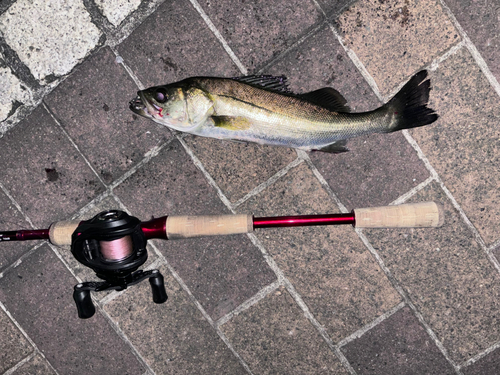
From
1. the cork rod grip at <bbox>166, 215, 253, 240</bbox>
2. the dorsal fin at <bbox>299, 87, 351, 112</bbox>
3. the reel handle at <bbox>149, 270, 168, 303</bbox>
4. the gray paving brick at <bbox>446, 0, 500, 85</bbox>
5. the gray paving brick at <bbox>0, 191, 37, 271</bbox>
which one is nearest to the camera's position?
the cork rod grip at <bbox>166, 215, 253, 240</bbox>

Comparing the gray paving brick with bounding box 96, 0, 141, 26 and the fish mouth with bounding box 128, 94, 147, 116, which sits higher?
the gray paving brick with bounding box 96, 0, 141, 26

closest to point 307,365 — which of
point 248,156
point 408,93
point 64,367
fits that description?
point 248,156

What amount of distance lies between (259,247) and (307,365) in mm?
1117

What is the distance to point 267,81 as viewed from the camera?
2.74m

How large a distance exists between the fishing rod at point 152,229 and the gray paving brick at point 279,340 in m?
0.91

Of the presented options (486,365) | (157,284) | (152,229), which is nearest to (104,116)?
(152,229)

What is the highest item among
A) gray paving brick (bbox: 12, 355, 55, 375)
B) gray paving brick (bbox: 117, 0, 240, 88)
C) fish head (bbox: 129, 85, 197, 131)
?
gray paving brick (bbox: 117, 0, 240, 88)

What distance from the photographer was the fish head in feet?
8.50

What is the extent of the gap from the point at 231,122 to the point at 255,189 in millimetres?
697

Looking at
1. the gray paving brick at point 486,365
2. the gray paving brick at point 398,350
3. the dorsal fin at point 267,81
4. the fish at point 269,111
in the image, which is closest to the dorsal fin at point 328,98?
the fish at point 269,111

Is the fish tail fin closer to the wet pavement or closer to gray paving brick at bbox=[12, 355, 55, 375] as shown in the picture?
the wet pavement

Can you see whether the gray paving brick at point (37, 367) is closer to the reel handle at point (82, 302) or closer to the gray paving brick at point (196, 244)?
the reel handle at point (82, 302)

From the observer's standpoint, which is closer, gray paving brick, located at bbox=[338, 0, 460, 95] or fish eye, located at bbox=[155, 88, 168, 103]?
fish eye, located at bbox=[155, 88, 168, 103]

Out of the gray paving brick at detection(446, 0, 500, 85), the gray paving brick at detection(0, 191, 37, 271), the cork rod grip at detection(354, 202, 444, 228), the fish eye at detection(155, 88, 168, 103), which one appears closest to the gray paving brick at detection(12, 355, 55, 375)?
the gray paving brick at detection(0, 191, 37, 271)
